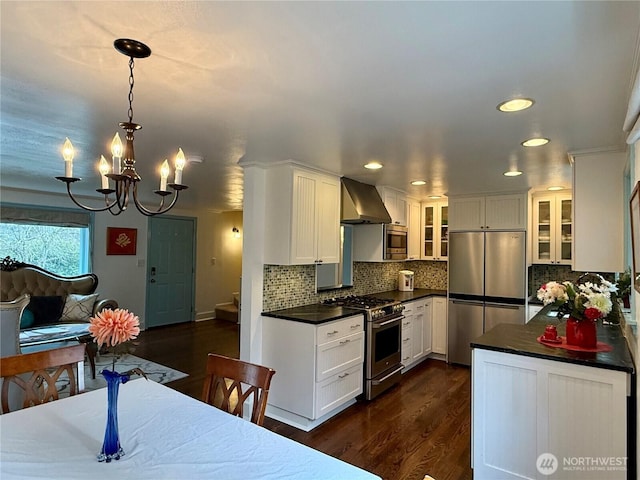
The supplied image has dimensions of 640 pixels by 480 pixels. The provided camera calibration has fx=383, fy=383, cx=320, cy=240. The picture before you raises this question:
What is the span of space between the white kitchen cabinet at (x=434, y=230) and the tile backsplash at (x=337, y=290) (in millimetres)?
317

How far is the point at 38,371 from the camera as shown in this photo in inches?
76.7

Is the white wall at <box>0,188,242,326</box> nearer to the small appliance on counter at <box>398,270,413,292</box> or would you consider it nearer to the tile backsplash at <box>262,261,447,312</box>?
the tile backsplash at <box>262,261,447,312</box>

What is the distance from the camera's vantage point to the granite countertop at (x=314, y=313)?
128 inches

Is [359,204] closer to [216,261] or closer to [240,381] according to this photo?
[240,381]

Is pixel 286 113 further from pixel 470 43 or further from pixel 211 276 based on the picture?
pixel 211 276

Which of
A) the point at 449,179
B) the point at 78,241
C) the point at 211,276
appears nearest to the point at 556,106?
the point at 449,179

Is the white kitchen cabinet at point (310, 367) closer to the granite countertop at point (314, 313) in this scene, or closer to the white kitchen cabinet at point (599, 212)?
the granite countertop at point (314, 313)

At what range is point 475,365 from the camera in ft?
7.85

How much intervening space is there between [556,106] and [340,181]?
224 centimetres

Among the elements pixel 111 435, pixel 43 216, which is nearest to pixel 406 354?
pixel 111 435

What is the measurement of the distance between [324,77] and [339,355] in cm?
248

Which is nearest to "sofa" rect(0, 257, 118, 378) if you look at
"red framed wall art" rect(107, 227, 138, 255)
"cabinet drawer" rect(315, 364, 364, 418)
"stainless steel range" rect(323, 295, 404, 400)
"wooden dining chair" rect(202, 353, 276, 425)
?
"red framed wall art" rect(107, 227, 138, 255)

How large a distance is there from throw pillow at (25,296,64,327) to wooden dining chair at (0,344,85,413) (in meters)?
3.56

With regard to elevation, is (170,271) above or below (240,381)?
above
